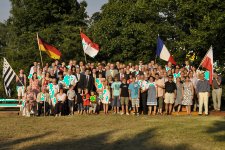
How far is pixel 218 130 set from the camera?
14.5 m

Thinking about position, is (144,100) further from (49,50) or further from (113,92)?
(49,50)

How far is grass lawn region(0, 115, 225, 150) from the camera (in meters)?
11.8

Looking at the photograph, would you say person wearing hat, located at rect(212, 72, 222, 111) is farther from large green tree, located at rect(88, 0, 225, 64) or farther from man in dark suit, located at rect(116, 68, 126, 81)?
large green tree, located at rect(88, 0, 225, 64)

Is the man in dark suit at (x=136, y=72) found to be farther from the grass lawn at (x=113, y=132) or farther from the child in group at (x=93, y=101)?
the grass lawn at (x=113, y=132)

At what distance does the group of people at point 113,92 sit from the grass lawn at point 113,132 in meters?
1.32

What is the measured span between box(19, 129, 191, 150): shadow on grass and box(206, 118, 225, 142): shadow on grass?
1.81m

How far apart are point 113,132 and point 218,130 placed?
357cm

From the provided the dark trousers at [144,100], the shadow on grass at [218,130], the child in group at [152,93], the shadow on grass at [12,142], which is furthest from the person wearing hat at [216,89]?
the shadow on grass at [12,142]

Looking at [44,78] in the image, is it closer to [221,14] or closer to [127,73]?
[127,73]

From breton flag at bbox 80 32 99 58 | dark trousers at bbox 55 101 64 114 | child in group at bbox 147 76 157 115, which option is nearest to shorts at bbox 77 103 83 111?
dark trousers at bbox 55 101 64 114

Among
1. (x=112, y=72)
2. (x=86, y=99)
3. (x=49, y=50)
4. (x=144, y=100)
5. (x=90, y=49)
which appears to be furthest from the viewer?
(x=90, y=49)

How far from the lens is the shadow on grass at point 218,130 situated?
1312 cm

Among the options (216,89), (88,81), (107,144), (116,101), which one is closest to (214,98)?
(216,89)

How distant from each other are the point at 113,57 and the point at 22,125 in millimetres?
15567
